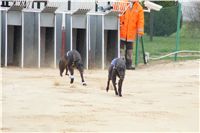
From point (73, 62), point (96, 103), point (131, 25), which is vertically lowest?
point (96, 103)

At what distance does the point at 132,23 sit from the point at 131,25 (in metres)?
0.07

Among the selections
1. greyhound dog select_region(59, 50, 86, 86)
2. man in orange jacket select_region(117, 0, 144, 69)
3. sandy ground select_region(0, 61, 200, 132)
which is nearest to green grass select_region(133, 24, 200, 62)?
man in orange jacket select_region(117, 0, 144, 69)

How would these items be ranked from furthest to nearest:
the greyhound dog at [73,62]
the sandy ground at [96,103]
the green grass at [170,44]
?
the green grass at [170,44], the greyhound dog at [73,62], the sandy ground at [96,103]

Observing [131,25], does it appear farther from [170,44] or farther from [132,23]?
[170,44]

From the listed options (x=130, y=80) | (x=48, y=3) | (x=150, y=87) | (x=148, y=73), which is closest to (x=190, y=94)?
(x=150, y=87)

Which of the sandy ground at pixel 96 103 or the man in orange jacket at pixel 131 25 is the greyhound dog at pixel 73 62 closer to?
the sandy ground at pixel 96 103

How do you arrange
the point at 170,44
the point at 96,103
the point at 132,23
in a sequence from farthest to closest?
the point at 170,44, the point at 132,23, the point at 96,103

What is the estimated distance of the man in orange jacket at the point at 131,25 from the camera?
67.7 feet

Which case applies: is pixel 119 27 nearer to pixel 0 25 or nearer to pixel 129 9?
pixel 129 9

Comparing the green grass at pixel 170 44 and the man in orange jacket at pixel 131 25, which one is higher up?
the man in orange jacket at pixel 131 25

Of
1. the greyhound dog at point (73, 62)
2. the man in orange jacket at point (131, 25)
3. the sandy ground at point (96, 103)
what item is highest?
the man in orange jacket at point (131, 25)

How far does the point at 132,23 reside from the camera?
20750mm

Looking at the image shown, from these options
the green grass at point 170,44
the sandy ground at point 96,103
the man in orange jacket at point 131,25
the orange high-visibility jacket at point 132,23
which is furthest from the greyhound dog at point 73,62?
the green grass at point 170,44

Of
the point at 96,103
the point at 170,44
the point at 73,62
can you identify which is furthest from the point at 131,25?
the point at 96,103
